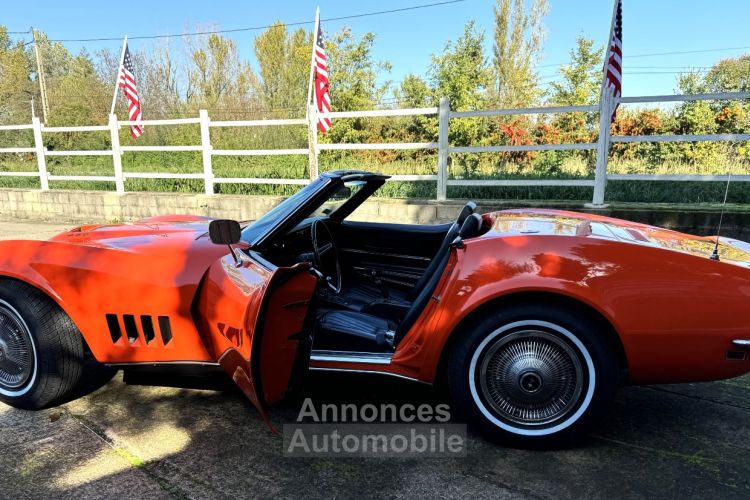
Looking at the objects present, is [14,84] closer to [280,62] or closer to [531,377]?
[280,62]

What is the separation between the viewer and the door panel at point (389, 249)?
3773mm

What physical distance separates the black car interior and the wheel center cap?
1.86ft

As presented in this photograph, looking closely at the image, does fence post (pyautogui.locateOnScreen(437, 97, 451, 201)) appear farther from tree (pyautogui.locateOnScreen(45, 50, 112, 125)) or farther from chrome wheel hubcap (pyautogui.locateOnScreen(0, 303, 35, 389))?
tree (pyautogui.locateOnScreen(45, 50, 112, 125))

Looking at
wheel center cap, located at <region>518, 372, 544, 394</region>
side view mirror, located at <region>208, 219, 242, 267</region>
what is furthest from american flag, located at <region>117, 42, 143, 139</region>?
wheel center cap, located at <region>518, 372, 544, 394</region>

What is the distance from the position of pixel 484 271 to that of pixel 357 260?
1716mm

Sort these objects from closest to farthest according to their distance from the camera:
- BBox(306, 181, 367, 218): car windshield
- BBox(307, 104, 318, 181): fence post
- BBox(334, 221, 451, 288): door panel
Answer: BBox(306, 181, 367, 218): car windshield
BBox(334, 221, 451, 288): door panel
BBox(307, 104, 318, 181): fence post

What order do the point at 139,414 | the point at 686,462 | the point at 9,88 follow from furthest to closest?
1. the point at 9,88
2. the point at 139,414
3. the point at 686,462

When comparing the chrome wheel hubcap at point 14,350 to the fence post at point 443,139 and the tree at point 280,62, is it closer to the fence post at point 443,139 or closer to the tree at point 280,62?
the fence post at point 443,139

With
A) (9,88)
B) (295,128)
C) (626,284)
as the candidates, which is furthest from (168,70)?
(626,284)

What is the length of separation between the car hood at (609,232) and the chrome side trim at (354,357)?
819 mm

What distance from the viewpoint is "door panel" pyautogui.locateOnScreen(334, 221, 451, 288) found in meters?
3.77

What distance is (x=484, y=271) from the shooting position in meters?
2.33

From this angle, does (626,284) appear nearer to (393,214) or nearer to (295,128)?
(393,214)

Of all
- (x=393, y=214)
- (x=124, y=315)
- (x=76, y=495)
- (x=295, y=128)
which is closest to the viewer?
(x=76, y=495)
